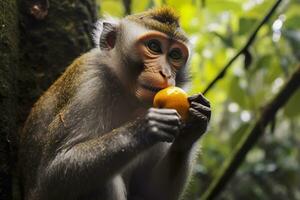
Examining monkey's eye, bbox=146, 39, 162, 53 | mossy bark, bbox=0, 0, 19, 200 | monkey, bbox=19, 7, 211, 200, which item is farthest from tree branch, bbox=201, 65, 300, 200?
mossy bark, bbox=0, 0, 19, 200

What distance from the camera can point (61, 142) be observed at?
375 cm

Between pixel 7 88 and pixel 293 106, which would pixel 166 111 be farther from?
pixel 293 106

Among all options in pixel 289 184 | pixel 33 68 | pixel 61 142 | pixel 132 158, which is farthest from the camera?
pixel 289 184

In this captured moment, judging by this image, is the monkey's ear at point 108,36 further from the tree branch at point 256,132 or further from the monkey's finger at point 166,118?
the tree branch at point 256,132

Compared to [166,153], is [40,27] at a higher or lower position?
higher

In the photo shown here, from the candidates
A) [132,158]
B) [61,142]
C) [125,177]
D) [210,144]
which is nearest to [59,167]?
[61,142]

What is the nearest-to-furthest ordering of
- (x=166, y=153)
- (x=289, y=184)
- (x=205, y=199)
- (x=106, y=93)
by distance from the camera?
(x=106, y=93), (x=166, y=153), (x=205, y=199), (x=289, y=184)

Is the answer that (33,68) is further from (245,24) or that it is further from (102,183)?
(245,24)

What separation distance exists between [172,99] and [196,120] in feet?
1.44

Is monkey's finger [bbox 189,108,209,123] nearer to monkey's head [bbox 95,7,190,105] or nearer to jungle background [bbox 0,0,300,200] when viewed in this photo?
monkey's head [bbox 95,7,190,105]

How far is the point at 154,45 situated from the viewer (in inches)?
153

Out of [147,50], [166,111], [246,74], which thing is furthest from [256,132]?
[166,111]

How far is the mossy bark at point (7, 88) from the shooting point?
152 inches

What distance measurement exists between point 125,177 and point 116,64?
0.97 meters
